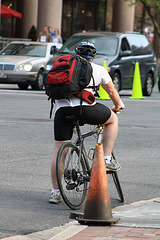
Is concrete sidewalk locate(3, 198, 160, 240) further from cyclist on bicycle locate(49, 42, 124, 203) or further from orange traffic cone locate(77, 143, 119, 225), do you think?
cyclist on bicycle locate(49, 42, 124, 203)

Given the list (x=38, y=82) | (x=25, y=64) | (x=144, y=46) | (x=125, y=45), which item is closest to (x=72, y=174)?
(x=125, y=45)

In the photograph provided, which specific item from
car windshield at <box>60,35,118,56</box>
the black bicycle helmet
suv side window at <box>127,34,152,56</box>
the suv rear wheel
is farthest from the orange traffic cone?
suv side window at <box>127,34,152,56</box>

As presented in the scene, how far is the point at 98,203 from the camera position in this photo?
5.35m

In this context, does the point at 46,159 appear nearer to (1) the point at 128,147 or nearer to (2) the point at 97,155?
(1) the point at 128,147

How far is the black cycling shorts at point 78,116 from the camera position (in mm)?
6199

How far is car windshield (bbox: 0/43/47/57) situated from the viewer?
23077 millimetres

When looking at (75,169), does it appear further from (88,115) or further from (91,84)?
(91,84)

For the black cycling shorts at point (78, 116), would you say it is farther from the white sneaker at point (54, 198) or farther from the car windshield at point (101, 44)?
the car windshield at point (101, 44)

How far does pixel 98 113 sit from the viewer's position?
20.6ft

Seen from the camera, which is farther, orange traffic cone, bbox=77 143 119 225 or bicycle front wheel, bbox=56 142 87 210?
bicycle front wheel, bbox=56 142 87 210

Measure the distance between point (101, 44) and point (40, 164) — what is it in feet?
41.9

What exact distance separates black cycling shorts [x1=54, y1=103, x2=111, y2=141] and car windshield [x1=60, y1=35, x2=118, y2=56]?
562 inches

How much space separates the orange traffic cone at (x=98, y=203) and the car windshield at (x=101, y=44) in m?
15.2

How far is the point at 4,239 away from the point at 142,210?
158 cm
